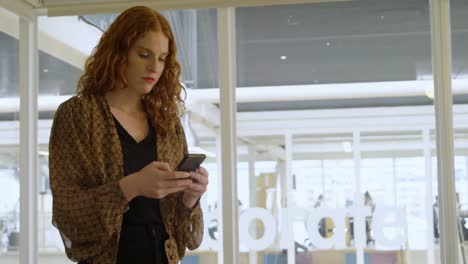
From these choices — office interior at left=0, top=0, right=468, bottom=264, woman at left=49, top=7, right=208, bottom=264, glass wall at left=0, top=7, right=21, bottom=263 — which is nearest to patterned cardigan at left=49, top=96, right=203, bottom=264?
woman at left=49, top=7, right=208, bottom=264

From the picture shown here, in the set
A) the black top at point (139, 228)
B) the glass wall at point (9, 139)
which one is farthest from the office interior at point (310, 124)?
the black top at point (139, 228)

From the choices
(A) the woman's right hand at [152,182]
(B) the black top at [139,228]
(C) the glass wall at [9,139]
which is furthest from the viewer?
(C) the glass wall at [9,139]

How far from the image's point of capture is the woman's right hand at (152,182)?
4.71 feet

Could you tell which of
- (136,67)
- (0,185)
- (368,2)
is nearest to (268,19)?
(368,2)

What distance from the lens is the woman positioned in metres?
1.48

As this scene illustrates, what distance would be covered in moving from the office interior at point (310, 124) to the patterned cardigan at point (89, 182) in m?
2.30

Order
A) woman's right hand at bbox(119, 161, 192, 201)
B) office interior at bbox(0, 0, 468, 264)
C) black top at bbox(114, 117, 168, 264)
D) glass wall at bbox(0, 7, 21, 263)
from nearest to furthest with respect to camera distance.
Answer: woman's right hand at bbox(119, 161, 192, 201) → black top at bbox(114, 117, 168, 264) → office interior at bbox(0, 0, 468, 264) → glass wall at bbox(0, 7, 21, 263)

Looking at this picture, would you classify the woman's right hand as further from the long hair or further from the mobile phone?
the long hair

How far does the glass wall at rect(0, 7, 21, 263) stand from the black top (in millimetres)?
2546

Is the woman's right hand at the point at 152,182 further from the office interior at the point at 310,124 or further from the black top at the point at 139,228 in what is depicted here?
the office interior at the point at 310,124

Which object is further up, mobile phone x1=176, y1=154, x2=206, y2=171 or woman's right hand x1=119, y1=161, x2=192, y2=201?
mobile phone x1=176, y1=154, x2=206, y2=171

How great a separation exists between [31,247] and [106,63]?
2.71m

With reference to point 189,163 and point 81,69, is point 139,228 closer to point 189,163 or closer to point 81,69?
point 189,163

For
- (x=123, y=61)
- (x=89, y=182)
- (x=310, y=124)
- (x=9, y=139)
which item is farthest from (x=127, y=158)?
(x=9, y=139)
